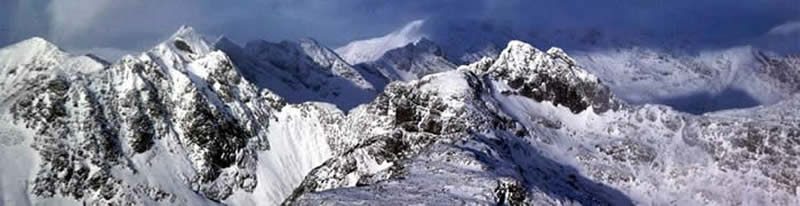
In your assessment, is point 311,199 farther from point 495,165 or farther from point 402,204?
point 495,165

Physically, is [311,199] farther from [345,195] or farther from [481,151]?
[481,151]

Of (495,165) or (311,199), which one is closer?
(311,199)

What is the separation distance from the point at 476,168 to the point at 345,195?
45148 mm

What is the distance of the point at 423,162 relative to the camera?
157 m

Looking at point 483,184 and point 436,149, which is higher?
point 436,149

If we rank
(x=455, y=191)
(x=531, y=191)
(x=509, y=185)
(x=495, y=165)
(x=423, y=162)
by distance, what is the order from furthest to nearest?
(x=495, y=165), (x=423, y=162), (x=531, y=191), (x=509, y=185), (x=455, y=191)

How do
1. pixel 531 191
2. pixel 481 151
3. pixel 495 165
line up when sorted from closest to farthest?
pixel 531 191 < pixel 495 165 < pixel 481 151

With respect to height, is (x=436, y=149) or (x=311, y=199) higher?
(x=436, y=149)

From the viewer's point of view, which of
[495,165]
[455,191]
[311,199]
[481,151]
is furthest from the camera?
[481,151]

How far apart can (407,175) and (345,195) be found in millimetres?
29372

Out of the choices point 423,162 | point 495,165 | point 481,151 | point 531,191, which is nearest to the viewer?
point 531,191

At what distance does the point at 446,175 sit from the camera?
460ft

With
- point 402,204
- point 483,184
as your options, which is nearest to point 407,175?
point 483,184

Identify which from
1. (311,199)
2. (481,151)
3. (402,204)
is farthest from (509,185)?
(481,151)
